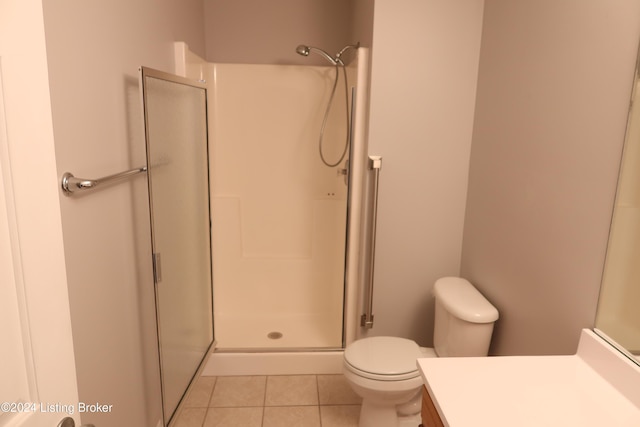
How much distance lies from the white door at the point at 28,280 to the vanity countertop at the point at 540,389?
884mm

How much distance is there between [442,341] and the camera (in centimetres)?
210

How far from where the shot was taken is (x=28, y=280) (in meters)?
0.67

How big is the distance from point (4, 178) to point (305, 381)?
226cm

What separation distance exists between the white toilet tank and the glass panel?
118cm

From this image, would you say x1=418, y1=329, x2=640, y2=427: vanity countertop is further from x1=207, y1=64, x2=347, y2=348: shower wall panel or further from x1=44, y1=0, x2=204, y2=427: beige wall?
x1=207, y1=64, x2=347, y2=348: shower wall panel

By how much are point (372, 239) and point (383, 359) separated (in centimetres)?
64

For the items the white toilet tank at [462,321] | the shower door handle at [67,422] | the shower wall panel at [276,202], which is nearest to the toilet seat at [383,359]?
the white toilet tank at [462,321]

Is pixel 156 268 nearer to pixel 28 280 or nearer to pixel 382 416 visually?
pixel 28 280

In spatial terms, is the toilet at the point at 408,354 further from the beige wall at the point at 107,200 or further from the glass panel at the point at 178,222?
the beige wall at the point at 107,200

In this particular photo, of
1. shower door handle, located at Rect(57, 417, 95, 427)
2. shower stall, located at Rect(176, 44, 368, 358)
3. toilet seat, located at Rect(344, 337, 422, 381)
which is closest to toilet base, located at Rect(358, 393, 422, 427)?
→ toilet seat, located at Rect(344, 337, 422, 381)

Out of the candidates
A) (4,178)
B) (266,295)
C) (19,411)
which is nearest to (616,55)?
(4,178)

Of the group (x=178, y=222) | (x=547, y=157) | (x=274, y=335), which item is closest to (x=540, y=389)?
(x=547, y=157)

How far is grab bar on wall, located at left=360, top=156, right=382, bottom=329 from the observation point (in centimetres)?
225

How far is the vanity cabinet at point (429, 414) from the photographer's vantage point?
1215mm
